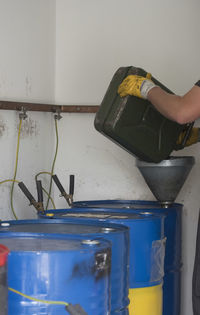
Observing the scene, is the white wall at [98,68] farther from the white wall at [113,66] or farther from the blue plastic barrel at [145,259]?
the blue plastic barrel at [145,259]

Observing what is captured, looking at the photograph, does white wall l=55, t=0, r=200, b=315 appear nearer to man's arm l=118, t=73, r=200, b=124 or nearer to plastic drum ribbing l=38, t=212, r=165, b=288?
man's arm l=118, t=73, r=200, b=124

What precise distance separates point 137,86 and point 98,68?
0.91 meters

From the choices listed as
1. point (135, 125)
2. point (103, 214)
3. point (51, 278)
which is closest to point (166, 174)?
point (135, 125)

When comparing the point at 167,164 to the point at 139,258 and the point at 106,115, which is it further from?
the point at 139,258

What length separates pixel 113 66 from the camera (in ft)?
9.67

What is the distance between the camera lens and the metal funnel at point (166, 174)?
238cm

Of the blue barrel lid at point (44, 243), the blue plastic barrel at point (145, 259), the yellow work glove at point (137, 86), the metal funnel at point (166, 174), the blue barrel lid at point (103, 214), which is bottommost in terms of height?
the blue plastic barrel at point (145, 259)

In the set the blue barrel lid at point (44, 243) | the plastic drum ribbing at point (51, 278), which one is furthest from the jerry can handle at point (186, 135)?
the plastic drum ribbing at point (51, 278)

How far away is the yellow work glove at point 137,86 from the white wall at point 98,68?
0.72 metres

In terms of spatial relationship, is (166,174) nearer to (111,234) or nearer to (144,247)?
(144,247)

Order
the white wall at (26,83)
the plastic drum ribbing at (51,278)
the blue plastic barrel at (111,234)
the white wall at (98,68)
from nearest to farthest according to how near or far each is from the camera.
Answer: the plastic drum ribbing at (51,278)
the blue plastic barrel at (111,234)
the white wall at (26,83)
the white wall at (98,68)

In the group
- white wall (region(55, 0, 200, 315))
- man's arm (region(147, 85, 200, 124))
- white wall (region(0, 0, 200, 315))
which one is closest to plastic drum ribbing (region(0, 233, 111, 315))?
man's arm (region(147, 85, 200, 124))

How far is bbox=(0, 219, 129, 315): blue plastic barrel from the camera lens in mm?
1504

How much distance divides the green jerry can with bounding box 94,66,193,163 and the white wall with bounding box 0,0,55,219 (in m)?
0.50
